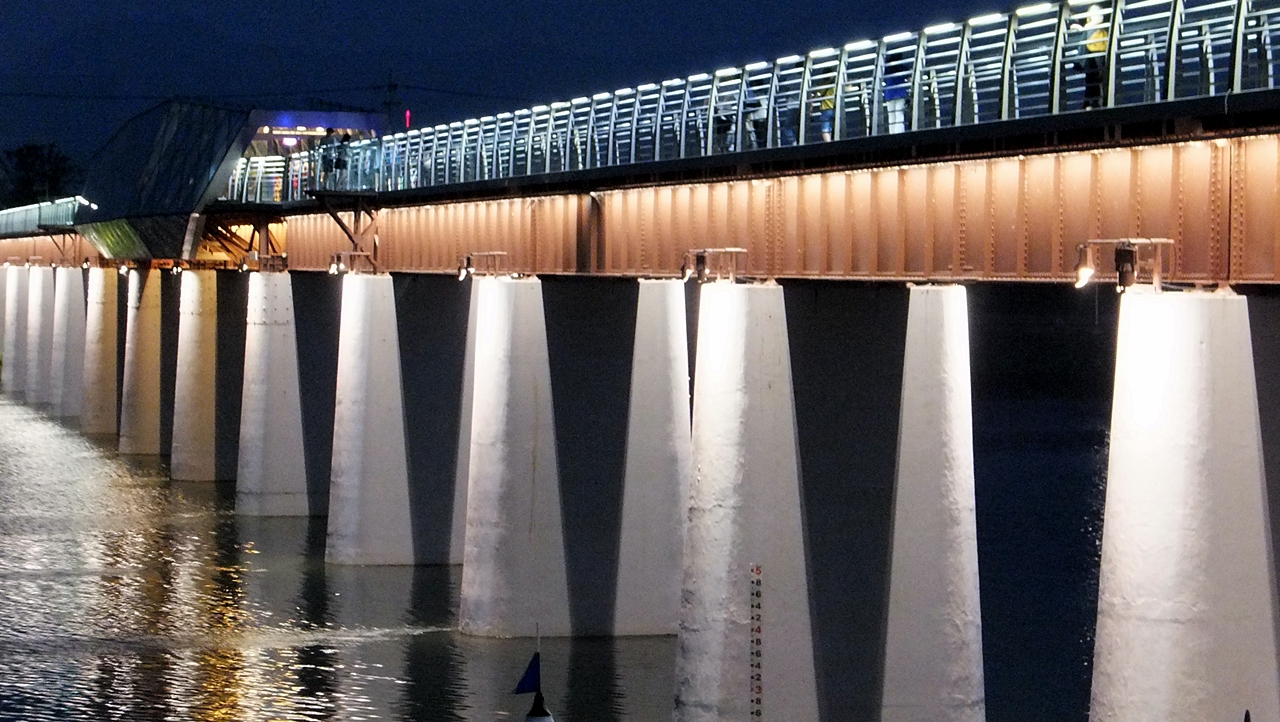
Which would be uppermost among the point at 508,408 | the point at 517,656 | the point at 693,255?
the point at 693,255

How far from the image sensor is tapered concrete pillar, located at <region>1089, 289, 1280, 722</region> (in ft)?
53.0

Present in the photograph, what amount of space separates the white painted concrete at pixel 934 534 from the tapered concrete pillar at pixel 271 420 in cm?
2858

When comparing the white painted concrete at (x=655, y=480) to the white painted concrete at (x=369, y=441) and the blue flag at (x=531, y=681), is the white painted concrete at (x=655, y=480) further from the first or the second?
the blue flag at (x=531, y=681)

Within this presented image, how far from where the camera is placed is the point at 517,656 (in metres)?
31.5

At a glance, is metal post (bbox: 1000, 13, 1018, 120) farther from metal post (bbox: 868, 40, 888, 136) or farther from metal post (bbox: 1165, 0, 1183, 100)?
metal post (bbox: 868, 40, 888, 136)

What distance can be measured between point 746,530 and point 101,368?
190 feet

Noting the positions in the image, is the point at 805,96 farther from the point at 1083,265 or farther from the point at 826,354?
the point at 1083,265

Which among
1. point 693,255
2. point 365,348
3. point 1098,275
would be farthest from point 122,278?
point 1098,275

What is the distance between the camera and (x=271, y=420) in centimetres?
5072

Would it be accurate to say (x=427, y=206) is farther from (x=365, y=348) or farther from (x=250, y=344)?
(x=250, y=344)

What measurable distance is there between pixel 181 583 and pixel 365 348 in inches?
257

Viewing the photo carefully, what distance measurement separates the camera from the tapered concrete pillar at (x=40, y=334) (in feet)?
311

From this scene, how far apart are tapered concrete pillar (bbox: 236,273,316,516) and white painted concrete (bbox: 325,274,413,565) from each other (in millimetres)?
8150

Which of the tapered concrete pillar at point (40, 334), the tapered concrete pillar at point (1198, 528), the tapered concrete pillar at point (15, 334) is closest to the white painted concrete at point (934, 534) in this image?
the tapered concrete pillar at point (1198, 528)
